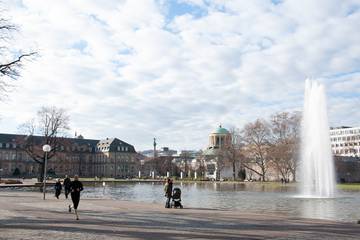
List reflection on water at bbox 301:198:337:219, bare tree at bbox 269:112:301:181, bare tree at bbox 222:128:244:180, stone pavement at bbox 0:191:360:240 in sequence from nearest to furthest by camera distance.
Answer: stone pavement at bbox 0:191:360:240 → reflection on water at bbox 301:198:337:219 → bare tree at bbox 269:112:301:181 → bare tree at bbox 222:128:244:180

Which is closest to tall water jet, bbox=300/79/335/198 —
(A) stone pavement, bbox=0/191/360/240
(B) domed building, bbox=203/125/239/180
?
(A) stone pavement, bbox=0/191/360/240

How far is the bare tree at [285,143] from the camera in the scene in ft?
342

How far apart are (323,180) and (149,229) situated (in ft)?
139

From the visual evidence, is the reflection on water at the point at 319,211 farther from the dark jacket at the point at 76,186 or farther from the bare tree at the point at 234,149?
the bare tree at the point at 234,149

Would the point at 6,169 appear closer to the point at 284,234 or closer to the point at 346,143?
the point at 346,143

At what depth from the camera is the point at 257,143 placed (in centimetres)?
11562

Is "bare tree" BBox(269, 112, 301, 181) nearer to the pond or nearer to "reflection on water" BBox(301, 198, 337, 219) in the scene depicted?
the pond

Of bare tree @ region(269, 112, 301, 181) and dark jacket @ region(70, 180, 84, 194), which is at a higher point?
bare tree @ region(269, 112, 301, 181)

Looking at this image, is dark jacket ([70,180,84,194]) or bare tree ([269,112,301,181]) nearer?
dark jacket ([70,180,84,194])

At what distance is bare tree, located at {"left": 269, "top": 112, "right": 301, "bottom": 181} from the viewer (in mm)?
104312

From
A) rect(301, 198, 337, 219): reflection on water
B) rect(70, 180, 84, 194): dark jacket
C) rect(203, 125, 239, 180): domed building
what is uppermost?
rect(203, 125, 239, 180): domed building

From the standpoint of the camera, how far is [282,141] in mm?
109500

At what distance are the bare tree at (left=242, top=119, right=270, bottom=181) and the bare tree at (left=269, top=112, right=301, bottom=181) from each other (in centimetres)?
217

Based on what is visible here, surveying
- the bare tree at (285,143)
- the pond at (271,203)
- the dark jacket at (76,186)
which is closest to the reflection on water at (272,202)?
the pond at (271,203)
